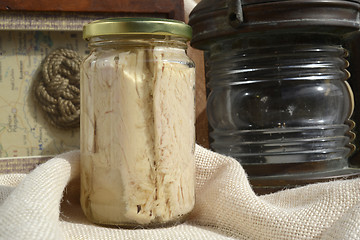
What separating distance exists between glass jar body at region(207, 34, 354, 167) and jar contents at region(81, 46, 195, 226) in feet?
0.94

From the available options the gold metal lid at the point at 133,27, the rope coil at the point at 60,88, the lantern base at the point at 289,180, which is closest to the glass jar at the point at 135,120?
the gold metal lid at the point at 133,27

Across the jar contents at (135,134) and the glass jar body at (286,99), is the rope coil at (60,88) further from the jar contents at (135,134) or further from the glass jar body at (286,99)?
the jar contents at (135,134)

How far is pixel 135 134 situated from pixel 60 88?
467 mm

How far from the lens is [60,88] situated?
92 cm

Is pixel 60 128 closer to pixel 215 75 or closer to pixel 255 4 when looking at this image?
pixel 215 75

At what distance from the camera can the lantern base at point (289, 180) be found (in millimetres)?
731

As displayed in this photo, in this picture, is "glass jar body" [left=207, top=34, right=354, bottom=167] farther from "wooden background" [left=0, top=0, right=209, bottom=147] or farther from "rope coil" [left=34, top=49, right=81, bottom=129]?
"rope coil" [left=34, top=49, right=81, bottom=129]

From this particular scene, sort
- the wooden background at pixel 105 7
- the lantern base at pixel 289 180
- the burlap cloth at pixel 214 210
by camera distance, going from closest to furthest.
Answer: the burlap cloth at pixel 214 210 < the lantern base at pixel 289 180 < the wooden background at pixel 105 7

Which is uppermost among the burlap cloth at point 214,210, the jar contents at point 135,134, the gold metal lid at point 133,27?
the gold metal lid at point 133,27

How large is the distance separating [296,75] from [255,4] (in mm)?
142

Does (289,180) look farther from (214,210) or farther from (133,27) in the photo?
(133,27)

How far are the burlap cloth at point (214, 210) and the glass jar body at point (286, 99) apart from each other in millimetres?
160

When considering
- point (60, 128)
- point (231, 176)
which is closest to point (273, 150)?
point (231, 176)

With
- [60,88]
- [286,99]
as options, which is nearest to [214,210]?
[286,99]
